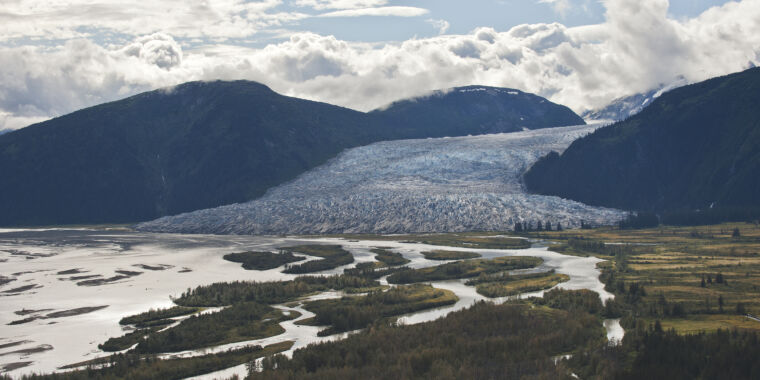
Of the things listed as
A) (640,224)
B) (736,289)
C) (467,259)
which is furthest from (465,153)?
(736,289)

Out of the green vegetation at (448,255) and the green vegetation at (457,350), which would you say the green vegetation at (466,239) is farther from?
the green vegetation at (457,350)

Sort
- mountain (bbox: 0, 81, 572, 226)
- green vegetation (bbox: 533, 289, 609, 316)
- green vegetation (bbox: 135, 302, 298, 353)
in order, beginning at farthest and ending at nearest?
mountain (bbox: 0, 81, 572, 226) < green vegetation (bbox: 533, 289, 609, 316) < green vegetation (bbox: 135, 302, 298, 353)

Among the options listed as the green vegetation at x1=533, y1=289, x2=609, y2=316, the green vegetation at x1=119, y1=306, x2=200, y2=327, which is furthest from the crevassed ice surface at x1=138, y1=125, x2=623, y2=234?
the green vegetation at x1=119, y1=306, x2=200, y2=327

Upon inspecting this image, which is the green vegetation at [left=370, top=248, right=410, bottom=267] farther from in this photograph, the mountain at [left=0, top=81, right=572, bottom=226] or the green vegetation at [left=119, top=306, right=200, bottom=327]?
the mountain at [left=0, top=81, right=572, bottom=226]

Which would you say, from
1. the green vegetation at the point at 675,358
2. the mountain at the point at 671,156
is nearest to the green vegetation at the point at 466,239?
A: the mountain at the point at 671,156

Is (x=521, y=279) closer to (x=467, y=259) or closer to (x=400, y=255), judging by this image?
(x=467, y=259)

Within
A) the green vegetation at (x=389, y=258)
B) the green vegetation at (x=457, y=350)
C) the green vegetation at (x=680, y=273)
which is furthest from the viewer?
the green vegetation at (x=389, y=258)

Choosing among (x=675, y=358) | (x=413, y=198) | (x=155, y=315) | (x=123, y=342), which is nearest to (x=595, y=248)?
(x=413, y=198)
